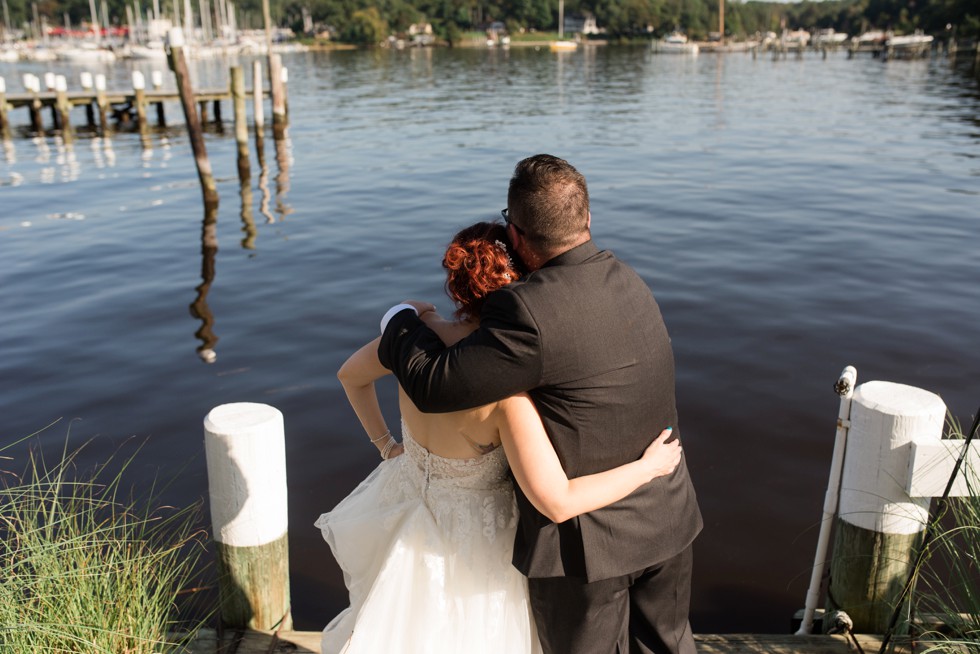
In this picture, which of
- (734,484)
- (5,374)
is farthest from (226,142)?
(734,484)

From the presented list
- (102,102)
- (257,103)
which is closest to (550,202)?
(257,103)

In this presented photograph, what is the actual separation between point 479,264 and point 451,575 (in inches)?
38.5

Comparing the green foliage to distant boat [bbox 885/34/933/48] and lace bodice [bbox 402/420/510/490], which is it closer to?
distant boat [bbox 885/34/933/48]

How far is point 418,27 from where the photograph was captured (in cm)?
12512

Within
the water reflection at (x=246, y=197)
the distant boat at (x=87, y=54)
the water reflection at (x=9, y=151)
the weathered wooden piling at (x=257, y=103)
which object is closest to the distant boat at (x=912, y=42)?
the weathered wooden piling at (x=257, y=103)

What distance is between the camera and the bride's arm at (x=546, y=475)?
2250 mm

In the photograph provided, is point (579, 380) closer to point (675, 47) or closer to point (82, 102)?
point (82, 102)

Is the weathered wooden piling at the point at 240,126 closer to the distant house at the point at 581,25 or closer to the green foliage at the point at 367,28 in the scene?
the green foliage at the point at 367,28

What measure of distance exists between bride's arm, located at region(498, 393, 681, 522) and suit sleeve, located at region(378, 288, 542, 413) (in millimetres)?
106

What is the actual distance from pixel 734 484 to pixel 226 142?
2347 centimetres

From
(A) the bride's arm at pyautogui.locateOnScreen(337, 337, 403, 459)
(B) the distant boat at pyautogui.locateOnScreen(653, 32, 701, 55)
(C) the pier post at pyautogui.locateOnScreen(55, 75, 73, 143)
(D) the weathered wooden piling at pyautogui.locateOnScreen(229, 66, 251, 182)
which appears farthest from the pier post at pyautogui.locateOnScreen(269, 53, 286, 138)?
(B) the distant boat at pyautogui.locateOnScreen(653, 32, 701, 55)

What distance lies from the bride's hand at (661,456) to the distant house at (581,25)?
469ft

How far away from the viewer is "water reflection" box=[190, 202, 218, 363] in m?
8.74

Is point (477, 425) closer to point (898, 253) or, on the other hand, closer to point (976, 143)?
point (898, 253)
